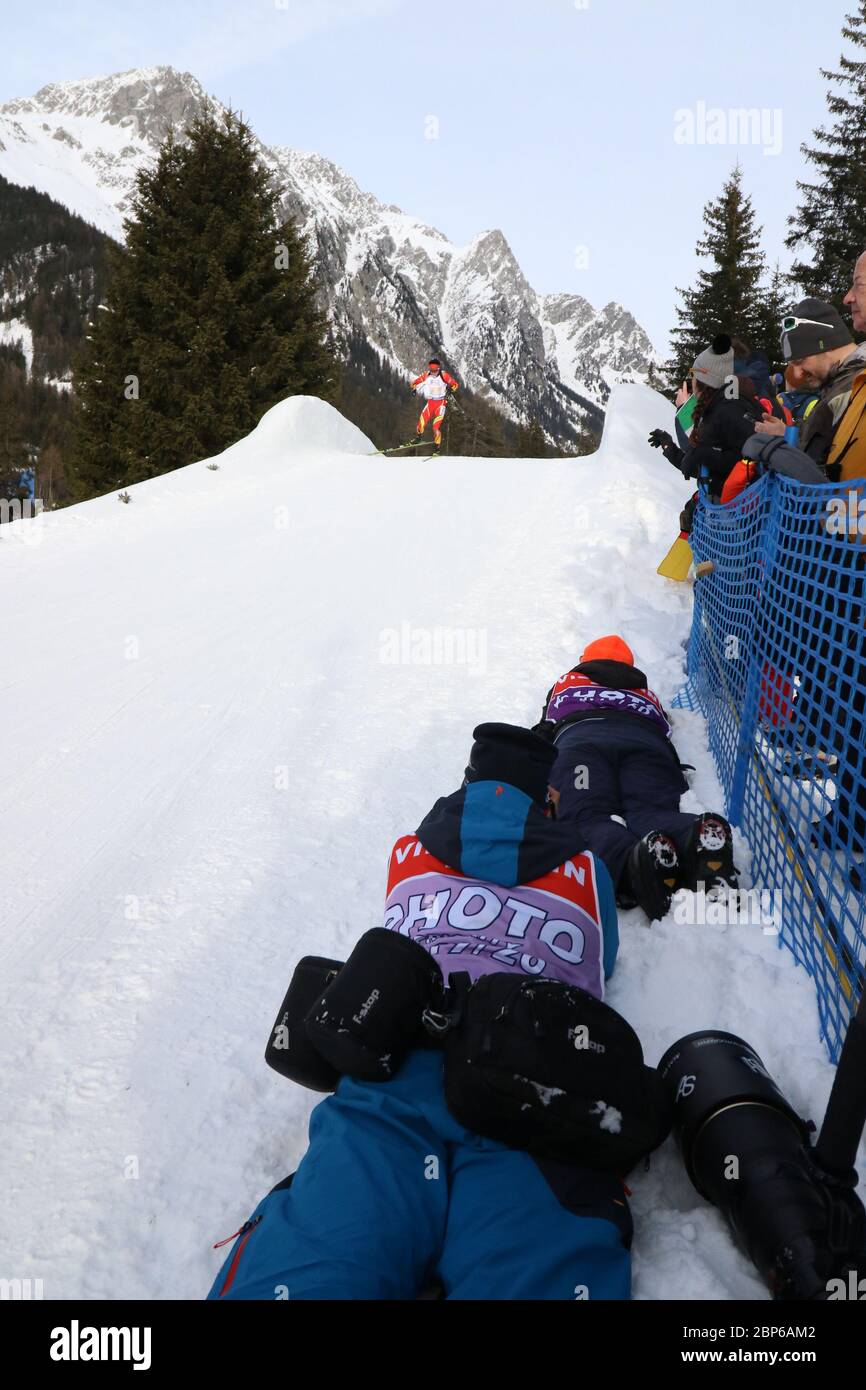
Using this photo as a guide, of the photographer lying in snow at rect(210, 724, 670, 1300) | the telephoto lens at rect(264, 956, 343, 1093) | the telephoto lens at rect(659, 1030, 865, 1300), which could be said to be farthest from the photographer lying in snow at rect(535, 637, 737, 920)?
the telephoto lens at rect(264, 956, 343, 1093)

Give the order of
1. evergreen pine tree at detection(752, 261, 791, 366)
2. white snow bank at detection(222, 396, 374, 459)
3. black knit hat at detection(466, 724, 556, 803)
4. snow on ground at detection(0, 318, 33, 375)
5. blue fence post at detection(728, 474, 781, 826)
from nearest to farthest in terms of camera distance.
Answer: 1. black knit hat at detection(466, 724, 556, 803)
2. blue fence post at detection(728, 474, 781, 826)
3. white snow bank at detection(222, 396, 374, 459)
4. evergreen pine tree at detection(752, 261, 791, 366)
5. snow on ground at detection(0, 318, 33, 375)

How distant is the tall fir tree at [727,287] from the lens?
2133 centimetres

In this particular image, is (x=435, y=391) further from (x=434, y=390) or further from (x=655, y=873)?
(x=655, y=873)

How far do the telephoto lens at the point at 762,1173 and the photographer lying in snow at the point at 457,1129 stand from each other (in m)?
0.10

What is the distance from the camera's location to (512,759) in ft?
8.11

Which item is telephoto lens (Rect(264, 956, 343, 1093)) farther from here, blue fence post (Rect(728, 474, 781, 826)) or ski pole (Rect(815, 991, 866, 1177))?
blue fence post (Rect(728, 474, 781, 826))

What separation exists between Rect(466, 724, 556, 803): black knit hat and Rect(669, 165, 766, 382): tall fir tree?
2175 cm

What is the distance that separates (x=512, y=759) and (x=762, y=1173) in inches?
48.4

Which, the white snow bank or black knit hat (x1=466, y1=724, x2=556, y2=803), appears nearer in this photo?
black knit hat (x1=466, y1=724, x2=556, y2=803)

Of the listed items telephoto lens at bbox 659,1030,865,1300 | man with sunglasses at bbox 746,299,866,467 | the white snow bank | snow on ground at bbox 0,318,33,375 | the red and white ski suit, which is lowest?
telephoto lens at bbox 659,1030,865,1300

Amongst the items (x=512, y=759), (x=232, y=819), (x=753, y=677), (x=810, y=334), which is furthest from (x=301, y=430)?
(x=512, y=759)

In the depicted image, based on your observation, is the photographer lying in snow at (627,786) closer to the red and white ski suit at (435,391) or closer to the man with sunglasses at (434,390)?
the man with sunglasses at (434,390)

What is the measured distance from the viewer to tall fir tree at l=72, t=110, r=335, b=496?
1697 cm
